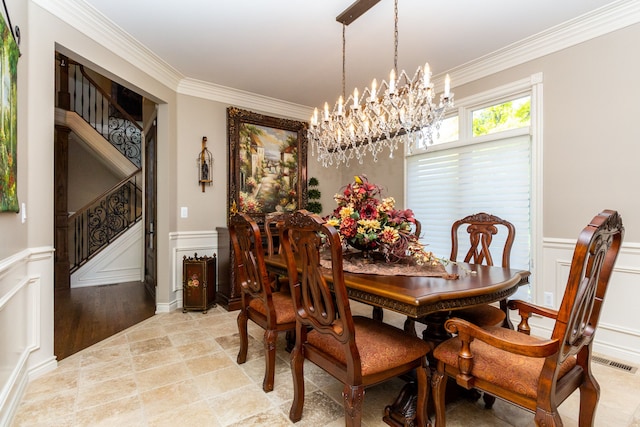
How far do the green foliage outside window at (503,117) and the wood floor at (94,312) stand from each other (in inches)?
167

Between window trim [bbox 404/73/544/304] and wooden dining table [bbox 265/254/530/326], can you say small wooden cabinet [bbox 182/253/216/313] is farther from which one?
window trim [bbox 404/73/544/304]

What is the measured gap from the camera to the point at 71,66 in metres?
5.77

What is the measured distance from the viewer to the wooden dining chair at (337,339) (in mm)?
1395

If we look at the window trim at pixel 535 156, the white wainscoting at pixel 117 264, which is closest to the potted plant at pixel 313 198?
the window trim at pixel 535 156

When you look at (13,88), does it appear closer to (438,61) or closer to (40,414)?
(40,414)

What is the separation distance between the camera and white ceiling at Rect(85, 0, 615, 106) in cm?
242

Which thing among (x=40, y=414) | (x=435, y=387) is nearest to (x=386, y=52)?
(x=435, y=387)

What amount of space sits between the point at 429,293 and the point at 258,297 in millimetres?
1182

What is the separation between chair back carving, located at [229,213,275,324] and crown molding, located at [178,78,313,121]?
2.35 meters

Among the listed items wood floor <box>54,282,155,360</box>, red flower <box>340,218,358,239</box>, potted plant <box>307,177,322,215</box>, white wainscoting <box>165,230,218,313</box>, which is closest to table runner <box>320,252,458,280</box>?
red flower <box>340,218,358,239</box>

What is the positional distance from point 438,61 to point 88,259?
5664mm

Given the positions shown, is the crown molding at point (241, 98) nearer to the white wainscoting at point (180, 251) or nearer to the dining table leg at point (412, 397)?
the white wainscoting at point (180, 251)

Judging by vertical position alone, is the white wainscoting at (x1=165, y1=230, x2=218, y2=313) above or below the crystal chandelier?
below

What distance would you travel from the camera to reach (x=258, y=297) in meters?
2.14
